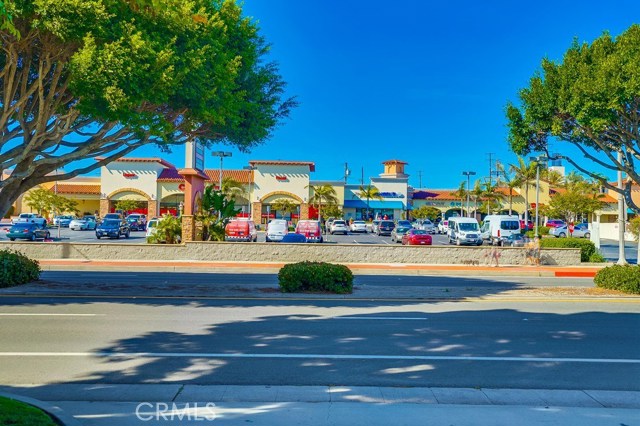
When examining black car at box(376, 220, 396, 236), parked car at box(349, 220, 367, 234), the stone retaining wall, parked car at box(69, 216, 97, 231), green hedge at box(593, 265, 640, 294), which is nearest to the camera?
green hedge at box(593, 265, 640, 294)

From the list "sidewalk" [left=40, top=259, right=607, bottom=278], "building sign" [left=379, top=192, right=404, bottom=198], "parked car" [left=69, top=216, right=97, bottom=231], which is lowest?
"sidewalk" [left=40, top=259, right=607, bottom=278]

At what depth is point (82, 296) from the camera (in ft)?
47.1

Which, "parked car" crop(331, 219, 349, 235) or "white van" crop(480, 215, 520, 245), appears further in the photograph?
"parked car" crop(331, 219, 349, 235)

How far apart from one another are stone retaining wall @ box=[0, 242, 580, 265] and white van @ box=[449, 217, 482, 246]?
12.1m

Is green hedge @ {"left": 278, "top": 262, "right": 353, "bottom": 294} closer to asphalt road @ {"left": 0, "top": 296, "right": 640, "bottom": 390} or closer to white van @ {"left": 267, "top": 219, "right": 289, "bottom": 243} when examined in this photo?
asphalt road @ {"left": 0, "top": 296, "right": 640, "bottom": 390}

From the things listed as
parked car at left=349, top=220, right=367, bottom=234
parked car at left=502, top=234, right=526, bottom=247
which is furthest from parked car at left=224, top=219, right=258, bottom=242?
parked car at left=349, top=220, right=367, bottom=234

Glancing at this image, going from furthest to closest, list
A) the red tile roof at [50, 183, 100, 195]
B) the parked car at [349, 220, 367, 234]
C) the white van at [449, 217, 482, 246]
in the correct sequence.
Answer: the red tile roof at [50, 183, 100, 195]
the parked car at [349, 220, 367, 234]
the white van at [449, 217, 482, 246]

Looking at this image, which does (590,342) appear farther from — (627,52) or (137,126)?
(137,126)

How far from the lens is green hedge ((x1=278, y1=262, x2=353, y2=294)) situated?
50.0 ft

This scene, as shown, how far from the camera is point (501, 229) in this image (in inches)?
1636

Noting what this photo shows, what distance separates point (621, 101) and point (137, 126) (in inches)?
511

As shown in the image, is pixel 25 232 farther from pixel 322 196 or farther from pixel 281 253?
pixel 322 196

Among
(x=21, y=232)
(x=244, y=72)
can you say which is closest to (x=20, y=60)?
(x=244, y=72)

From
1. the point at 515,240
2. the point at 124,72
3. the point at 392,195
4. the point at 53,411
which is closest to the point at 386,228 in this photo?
the point at 515,240
